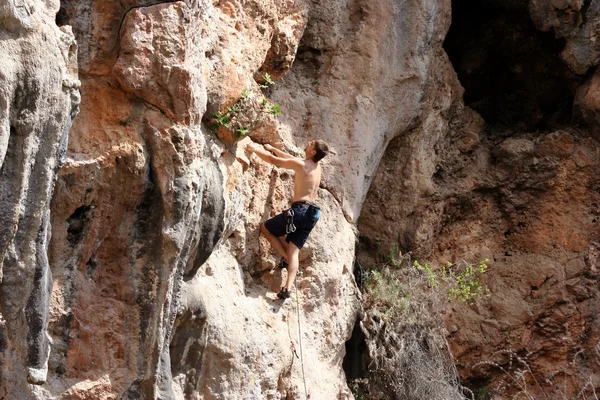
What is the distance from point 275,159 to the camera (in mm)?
7469

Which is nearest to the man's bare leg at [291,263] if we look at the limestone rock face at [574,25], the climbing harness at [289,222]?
the climbing harness at [289,222]

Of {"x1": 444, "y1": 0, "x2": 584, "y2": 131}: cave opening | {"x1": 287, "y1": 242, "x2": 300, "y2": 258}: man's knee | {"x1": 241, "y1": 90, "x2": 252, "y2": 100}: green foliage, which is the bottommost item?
{"x1": 287, "y1": 242, "x2": 300, "y2": 258}: man's knee

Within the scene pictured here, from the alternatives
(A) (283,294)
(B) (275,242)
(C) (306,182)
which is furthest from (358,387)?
(C) (306,182)

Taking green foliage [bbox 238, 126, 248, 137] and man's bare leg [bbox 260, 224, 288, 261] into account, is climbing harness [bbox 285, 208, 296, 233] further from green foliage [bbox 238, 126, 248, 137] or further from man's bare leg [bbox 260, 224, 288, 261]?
green foliage [bbox 238, 126, 248, 137]

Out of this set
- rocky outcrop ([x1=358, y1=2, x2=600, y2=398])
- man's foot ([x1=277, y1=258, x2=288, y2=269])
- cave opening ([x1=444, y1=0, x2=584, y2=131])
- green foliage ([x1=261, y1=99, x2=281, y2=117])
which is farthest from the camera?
cave opening ([x1=444, y1=0, x2=584, y2=131])

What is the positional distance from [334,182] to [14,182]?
374 cm

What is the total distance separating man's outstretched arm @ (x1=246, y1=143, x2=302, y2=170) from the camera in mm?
7400

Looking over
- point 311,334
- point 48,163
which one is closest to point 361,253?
point 311,334

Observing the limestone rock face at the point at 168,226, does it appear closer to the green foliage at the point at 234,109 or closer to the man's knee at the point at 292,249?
the green foliage at the point at 234,109

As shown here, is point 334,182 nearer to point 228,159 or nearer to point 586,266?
point 228,159

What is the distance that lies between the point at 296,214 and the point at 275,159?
43cm

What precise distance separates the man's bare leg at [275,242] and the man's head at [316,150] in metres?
0.63

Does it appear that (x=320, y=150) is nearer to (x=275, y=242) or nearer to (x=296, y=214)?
(x=296, y=214)

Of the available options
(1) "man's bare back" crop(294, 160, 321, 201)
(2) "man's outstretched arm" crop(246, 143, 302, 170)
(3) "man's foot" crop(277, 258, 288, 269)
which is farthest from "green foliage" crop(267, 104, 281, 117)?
(3) "man's foot" crop(277, 258, 288, 269)
